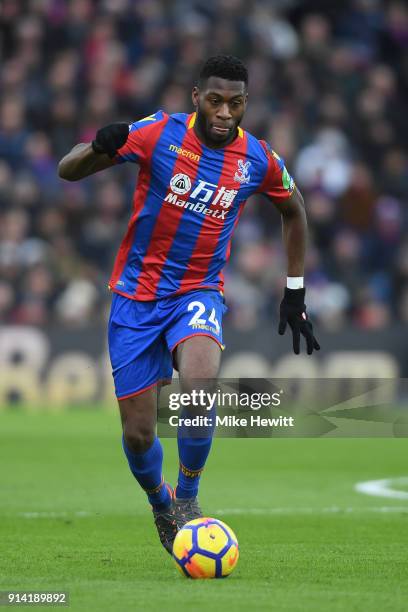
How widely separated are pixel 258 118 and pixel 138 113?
157 cm

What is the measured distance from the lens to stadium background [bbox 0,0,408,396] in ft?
53.5

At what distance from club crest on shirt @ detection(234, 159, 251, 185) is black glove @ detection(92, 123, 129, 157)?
24.4 inches

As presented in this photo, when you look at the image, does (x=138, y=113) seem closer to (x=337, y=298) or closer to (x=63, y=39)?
(x=63, y=39)

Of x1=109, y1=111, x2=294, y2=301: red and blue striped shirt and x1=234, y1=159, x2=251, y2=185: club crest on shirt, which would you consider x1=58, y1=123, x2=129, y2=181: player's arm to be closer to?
x1=109, y1=111, x2=294, y2=301: red and blue striped shirt

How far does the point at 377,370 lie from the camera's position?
16594 mm

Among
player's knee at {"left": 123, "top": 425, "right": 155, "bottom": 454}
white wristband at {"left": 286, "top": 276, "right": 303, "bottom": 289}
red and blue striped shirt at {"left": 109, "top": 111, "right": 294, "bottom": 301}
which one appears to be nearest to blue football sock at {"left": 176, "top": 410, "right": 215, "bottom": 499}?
player's knee at {"left": 123, "top": 425, "right": 155, "bottom": 454}

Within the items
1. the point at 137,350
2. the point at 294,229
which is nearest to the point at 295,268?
the point at 294,229

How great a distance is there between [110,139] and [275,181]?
95 centimetres

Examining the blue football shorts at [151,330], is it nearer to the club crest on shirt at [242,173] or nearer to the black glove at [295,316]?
the black glove at [295,316]

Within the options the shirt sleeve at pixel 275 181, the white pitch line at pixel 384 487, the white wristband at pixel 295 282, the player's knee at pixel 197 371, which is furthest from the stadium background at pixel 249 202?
the player's knee at pixel 197 371

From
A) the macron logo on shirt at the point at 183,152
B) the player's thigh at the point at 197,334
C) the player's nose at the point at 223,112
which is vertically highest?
the player's nose at the point at 223,112

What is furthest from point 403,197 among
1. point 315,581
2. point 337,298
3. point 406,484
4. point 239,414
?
point 315,581

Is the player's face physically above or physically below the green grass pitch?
above

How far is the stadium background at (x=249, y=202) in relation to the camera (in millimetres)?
16312
